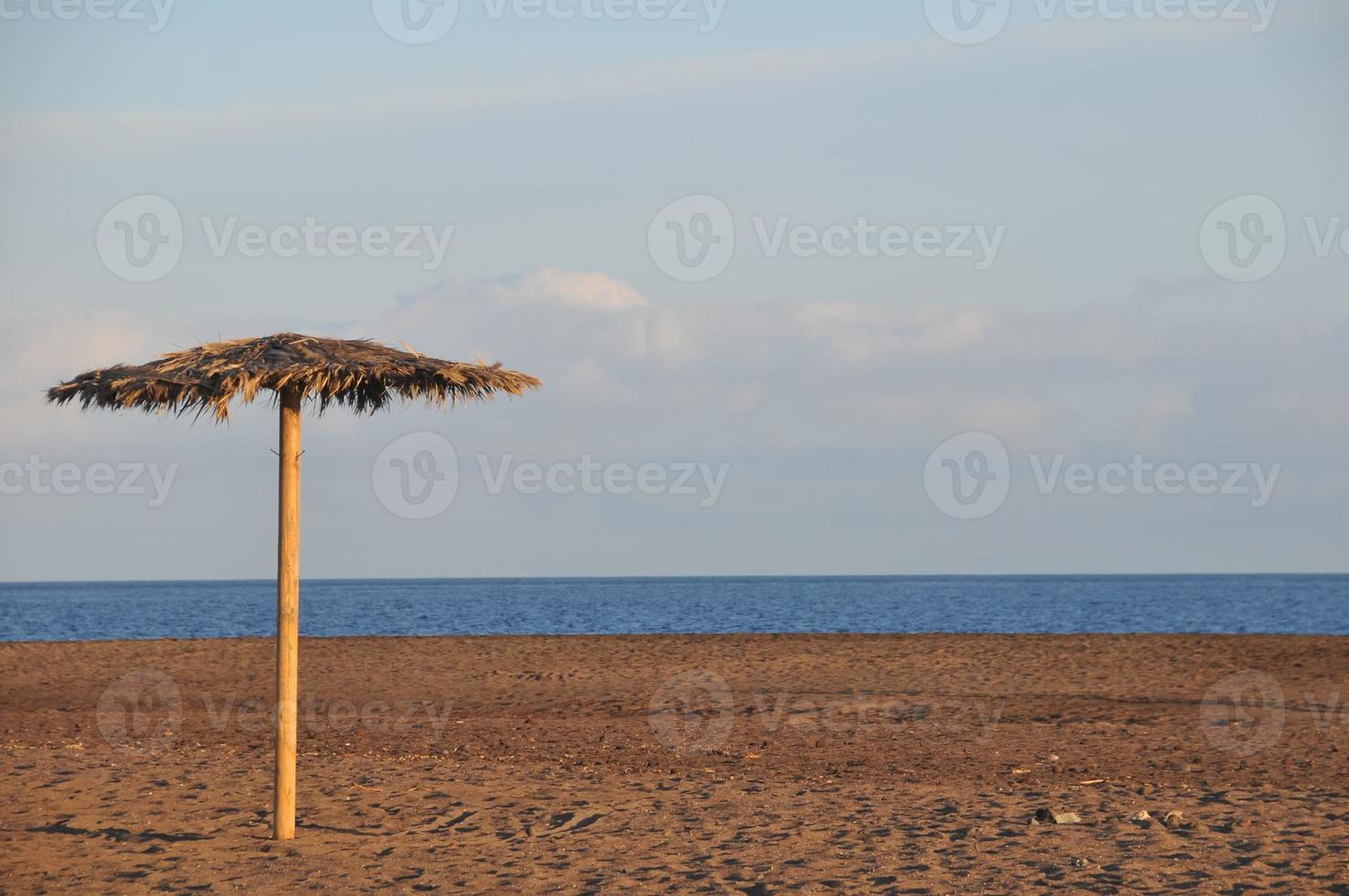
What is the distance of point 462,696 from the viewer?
22.2 meters

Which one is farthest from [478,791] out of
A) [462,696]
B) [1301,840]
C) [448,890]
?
[462,696]

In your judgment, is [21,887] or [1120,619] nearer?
[21,887]

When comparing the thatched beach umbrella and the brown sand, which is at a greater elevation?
the thatched beach umbrella

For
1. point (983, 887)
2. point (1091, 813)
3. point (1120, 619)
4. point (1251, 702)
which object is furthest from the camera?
point (1120, 619)

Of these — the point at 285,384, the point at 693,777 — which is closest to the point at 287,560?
the point at 285,384

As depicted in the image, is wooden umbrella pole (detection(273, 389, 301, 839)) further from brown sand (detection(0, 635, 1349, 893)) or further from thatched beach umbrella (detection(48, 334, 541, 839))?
brown sand (detection(0, 635, 1349, 893))

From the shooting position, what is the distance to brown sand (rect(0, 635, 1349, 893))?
30.7ft

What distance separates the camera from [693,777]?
13.4 m

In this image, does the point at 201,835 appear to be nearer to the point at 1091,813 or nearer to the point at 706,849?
the point at 706,849

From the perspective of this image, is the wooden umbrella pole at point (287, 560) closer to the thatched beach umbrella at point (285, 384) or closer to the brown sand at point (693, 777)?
the thatched beach umbrella at point (285, 384)

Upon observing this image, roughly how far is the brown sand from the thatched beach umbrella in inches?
67.1

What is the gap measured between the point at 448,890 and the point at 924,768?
22.7 ft

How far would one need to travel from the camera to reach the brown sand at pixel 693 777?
9.36 m

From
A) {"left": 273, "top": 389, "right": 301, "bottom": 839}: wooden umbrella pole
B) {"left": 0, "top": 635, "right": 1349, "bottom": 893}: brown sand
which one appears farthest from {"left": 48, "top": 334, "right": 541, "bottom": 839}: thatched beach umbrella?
{"left": 0, "top": 635, "right": 1349, "bottom": 893}: brown sand
